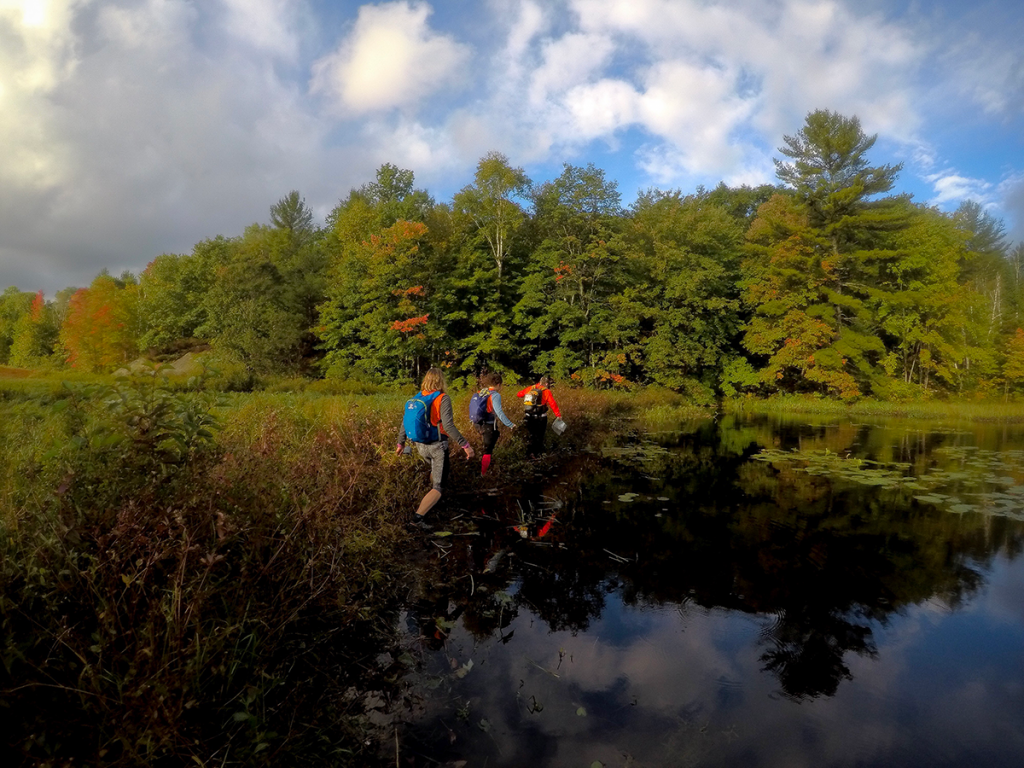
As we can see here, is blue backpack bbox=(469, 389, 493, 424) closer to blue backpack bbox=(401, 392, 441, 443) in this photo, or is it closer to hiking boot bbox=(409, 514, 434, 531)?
Result: hiking boot bbox=(409, 514, 434, 531)

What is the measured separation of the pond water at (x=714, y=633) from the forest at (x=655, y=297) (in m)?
21.0

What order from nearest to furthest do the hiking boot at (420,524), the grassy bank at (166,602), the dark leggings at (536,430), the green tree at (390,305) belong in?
the grassy bank at (166,602)
the hiking boot at (420,524)
the dark leggings at (536,430)
the green tree at (390,305)

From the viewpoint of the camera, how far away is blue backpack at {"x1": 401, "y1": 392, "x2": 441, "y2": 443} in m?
6.89

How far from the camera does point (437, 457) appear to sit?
23.0ft

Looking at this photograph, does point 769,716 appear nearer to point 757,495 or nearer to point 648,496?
point 648,496

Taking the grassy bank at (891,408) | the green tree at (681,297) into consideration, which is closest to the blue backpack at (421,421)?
the green tree at (681,297)

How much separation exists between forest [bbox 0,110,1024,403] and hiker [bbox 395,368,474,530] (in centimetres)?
2161

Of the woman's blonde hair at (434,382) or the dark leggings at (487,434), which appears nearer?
the woman's blonde hair at (434,382)

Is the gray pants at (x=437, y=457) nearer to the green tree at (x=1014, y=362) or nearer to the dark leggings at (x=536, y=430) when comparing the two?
the dark leggings at (x=536, y=430)

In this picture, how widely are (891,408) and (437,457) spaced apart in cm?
3162

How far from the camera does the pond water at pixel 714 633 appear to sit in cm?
345

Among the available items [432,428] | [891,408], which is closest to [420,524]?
[432,428]

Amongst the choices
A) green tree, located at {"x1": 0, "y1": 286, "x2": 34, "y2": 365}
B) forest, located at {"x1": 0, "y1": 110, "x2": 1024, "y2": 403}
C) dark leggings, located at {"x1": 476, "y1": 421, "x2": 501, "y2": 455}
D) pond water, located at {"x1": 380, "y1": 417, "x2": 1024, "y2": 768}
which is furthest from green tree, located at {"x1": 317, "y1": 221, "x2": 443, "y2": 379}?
green tree, located at {"x1": 0, "y1": 286, "x2": 34, "y2": 365}

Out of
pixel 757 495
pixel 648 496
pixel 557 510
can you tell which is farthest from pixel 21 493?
pixel 757 495
